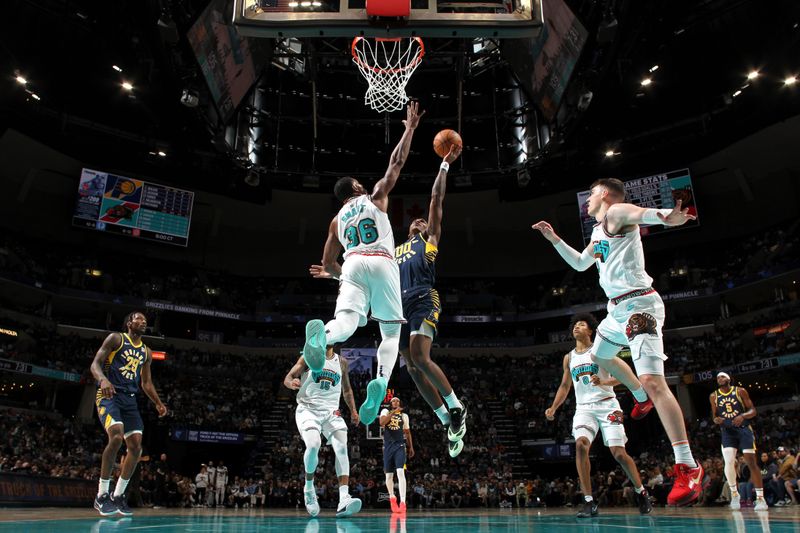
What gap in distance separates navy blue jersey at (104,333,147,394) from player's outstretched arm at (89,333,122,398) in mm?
65

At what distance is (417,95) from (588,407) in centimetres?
1983

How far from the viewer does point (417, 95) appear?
2619cm

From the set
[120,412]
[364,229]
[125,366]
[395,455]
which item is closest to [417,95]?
[395,455]

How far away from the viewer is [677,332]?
3338 cm

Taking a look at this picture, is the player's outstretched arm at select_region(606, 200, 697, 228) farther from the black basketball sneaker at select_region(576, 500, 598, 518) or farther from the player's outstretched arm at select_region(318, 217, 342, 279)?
the black basketball sneaker at select_region(576, 500, 598, 518)

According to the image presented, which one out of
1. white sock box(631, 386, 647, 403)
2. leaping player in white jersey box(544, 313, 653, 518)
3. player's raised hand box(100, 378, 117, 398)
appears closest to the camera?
white sock box(631, 386, 647, 403)

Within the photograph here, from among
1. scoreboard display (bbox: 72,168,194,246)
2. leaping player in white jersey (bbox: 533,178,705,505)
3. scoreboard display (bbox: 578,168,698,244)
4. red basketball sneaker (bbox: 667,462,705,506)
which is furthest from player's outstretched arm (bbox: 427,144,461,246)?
scoreboard display (bbox: 72,168,194,246)

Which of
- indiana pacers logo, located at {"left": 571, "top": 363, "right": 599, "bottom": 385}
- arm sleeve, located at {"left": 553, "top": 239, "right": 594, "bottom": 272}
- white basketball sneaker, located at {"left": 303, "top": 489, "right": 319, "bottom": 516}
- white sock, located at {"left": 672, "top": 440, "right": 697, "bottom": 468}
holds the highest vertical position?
arm sleeve, located at {"left": 553, "top": 239, "right": 594, "bottom": 272}

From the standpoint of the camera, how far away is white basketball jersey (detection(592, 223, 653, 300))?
556cm

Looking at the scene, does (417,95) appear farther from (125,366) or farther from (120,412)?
(120,412)

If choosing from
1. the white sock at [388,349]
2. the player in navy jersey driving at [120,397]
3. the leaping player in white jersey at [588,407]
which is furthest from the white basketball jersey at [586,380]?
the player in navy jersey driving at [120,397]

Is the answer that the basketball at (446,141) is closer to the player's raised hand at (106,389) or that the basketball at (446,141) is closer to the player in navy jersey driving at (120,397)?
the player in navy jersey driving at (120,397)

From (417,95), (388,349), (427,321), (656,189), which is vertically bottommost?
(388,349)

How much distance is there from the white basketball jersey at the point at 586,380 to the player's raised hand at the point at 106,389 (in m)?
6.19
